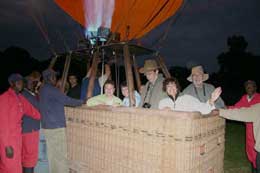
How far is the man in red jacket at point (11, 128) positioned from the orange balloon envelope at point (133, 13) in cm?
132

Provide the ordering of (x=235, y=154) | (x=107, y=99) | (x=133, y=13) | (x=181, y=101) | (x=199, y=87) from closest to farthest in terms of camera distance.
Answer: (x=181, y=101), (x=107, y=99), (x=199, y=87), (x=133, y=13), (x=235, y=154)

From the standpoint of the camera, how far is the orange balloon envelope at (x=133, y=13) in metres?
3.94

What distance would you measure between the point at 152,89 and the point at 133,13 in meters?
1.13

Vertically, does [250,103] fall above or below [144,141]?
above

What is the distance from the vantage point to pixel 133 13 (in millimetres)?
3975

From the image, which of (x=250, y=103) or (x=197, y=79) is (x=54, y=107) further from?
(x=250, y=103)

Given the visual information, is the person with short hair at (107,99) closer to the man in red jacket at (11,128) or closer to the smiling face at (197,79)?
the smiling face at (197,79)

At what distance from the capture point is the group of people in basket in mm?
3127

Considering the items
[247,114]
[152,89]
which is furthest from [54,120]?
[247,114]

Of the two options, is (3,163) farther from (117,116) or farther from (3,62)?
(3,62)

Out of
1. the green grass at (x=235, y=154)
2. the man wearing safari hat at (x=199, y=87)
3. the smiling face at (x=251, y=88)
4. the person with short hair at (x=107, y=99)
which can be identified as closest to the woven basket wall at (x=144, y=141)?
the person with short hair at (x=107, y=99)

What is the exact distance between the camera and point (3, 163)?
365cm

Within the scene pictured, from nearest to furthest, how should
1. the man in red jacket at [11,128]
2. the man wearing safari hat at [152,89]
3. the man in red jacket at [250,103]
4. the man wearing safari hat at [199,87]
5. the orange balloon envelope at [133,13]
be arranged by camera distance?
1. the man wearing safari hat at [152,89]
2. the man in red jacket at [11,128]
3. the man wearing safari hat at [199,87]
4. the orange balloon envelope at [133,13]
5. the man in red jacket at [250,103]

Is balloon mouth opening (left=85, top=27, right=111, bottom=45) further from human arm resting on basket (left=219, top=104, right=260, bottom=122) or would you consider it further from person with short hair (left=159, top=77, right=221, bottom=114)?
human arm resting on basket (left=219, top=104, right=260, bottom=122)
